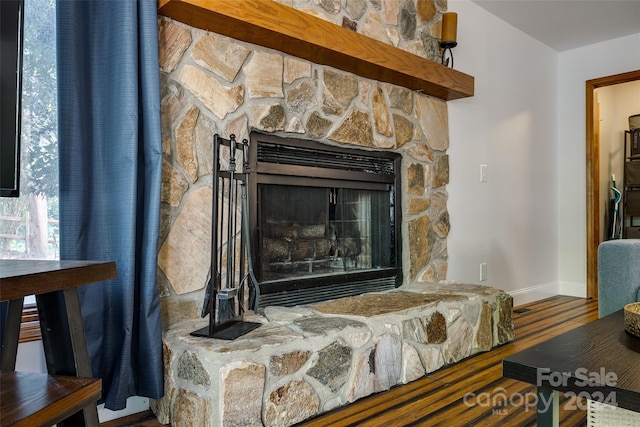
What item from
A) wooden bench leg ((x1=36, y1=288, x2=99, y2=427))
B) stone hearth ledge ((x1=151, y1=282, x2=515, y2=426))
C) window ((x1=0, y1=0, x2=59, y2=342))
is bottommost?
stone hearth ledge ((x1=151, y1=282, x2=515, y2=426))

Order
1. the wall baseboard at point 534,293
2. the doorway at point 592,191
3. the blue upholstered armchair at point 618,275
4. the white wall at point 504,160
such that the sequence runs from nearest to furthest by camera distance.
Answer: the blue upholstered armchair at point 618,275, the white wall at point 504,160, the wall baseboard at point 534,293, the doorway at point 592,191

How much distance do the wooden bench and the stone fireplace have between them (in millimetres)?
573

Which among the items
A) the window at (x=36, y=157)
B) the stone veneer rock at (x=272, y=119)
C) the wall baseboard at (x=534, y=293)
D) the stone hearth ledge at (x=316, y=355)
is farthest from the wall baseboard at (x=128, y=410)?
the wall baseboard at (x=534, y=293)

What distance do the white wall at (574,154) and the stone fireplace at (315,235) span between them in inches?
72.3

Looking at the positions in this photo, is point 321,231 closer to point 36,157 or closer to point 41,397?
point 36,157

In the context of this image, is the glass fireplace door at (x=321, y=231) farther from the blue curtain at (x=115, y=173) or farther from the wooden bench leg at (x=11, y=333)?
the wooden bench leg at (x=11, y=333)

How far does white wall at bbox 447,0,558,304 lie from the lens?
307 cm

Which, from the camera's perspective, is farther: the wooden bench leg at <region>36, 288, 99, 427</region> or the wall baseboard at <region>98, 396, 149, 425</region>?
the wall baseboard at <region>98, 396, 149, 425</region>

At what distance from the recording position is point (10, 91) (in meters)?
1.07

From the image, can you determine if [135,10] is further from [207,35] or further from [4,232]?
[4,232]

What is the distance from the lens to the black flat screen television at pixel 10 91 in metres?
1.06

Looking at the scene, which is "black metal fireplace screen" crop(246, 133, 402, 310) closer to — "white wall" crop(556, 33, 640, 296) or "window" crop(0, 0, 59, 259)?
"window" crop(0, 0, 59, 259)

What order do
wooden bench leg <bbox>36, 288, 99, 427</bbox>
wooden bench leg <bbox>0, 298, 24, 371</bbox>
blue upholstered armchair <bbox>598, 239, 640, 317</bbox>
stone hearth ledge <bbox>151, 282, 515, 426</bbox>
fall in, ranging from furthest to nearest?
blue upholstered armchair <bbox>598, 239, 640, 317</bbox>, stone hearth ledge <bbox>151, 282, 515, 426</bbox>, wooden bench leg <bbox>0, 298, 24, 371</bbox>, wooden bench leg <bbox>36, 288, 99, 427</bbox>

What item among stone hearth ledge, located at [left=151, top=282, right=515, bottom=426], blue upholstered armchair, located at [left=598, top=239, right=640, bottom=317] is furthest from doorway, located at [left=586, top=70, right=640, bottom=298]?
blue upholstered armchair, located at [left=598, top=239, right=640, bottom=317]
